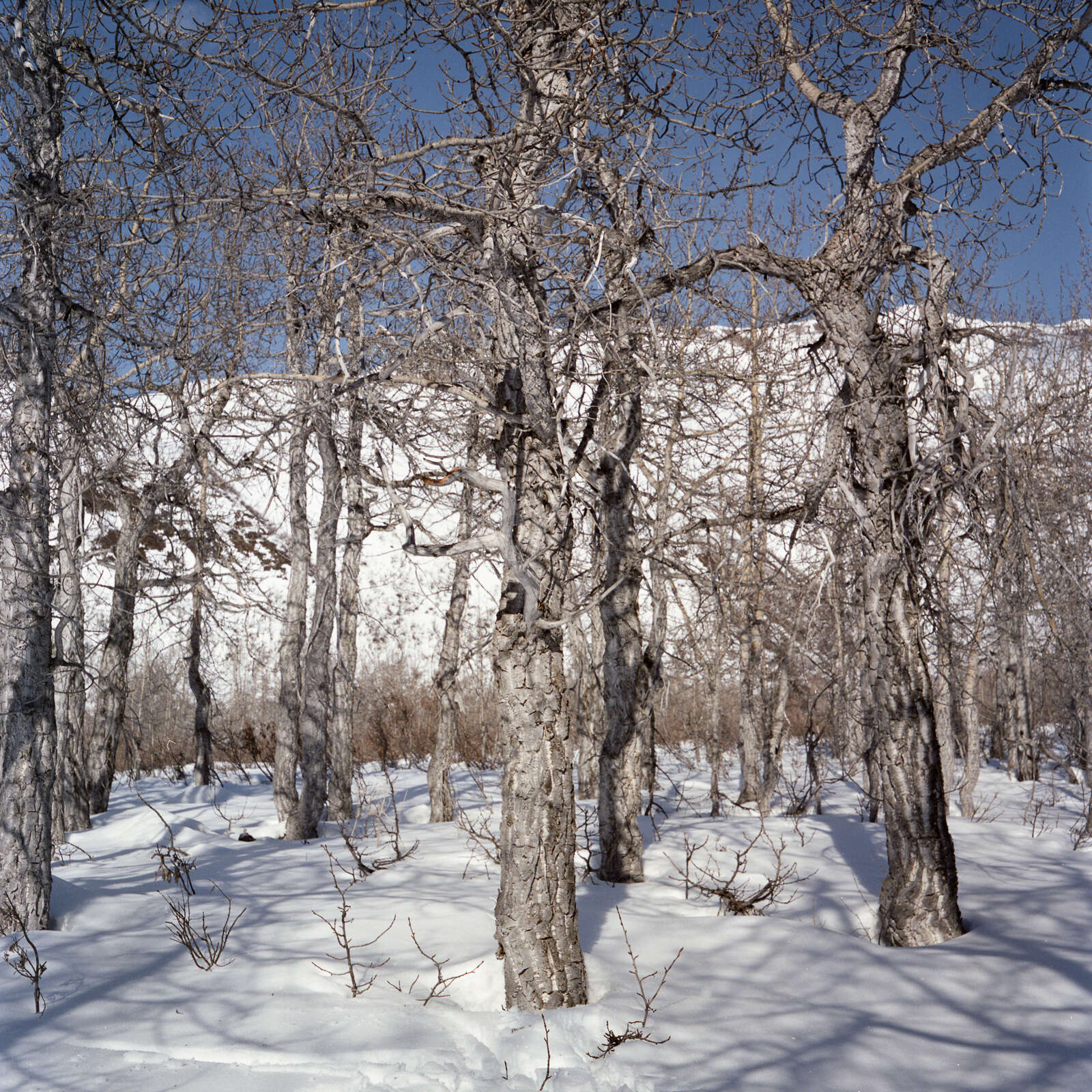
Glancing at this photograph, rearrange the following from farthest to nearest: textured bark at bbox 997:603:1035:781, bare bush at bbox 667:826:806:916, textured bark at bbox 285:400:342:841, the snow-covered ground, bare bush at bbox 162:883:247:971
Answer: textured bark at bbox 997:603:1035:781, textured bark at bbox 285:400:342:841, bare bush at bbox 667:826:806:916, bare bush at bbox 162:883:247:971, the snow-covered ground

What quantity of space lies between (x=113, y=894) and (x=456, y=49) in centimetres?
556

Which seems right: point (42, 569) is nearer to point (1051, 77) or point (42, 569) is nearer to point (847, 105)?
point (847, 105)

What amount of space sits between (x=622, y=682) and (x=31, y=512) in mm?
4108

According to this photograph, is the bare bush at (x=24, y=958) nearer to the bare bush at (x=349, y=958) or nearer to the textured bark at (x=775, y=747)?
the bare bush at (x=349, y=958)

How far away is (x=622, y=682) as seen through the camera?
20.9ft

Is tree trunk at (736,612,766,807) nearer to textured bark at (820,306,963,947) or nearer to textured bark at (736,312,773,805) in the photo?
textured bark at (736,312,773,805)

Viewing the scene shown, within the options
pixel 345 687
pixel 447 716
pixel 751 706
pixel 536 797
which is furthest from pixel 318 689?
pixel 536 797

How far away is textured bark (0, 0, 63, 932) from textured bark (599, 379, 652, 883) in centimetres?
365

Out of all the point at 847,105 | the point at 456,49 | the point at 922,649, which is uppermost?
the point at 847,105

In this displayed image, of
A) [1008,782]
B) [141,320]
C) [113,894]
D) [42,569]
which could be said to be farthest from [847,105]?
[1008,782]

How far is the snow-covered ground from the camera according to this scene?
10.7ft

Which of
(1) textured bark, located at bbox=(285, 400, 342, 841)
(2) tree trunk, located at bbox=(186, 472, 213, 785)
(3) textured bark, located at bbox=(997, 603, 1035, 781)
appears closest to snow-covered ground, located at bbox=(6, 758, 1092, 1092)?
(1) textured bark, located at bbox=(285, 400, 342, 841)

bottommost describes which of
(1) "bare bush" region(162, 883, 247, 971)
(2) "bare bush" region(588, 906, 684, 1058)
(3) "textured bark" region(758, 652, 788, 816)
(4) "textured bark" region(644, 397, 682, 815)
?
(2) "bare bush" region(588, 906, 684, 1058)

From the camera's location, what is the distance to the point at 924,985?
13.1 ft
